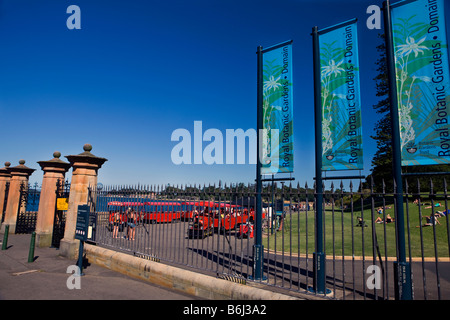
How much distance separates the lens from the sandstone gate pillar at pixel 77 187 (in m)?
Result: 9.91

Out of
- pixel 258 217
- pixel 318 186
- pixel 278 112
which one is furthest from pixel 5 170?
pixel 318 186

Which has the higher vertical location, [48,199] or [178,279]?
[48,199]

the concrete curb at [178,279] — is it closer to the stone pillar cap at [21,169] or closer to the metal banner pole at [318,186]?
the metal banner pole at [318,186]

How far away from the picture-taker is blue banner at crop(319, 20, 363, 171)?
223 inches

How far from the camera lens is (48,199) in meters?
12.1

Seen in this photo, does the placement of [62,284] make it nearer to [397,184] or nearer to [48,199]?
[48,199]

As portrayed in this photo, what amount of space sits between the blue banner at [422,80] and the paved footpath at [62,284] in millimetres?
5423

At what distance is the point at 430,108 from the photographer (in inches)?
191

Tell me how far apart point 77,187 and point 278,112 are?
7.48 metres

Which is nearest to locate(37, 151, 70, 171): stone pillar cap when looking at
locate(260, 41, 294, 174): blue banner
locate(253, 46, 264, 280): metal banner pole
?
locate(253, 46, 264, 280): metal banner pole

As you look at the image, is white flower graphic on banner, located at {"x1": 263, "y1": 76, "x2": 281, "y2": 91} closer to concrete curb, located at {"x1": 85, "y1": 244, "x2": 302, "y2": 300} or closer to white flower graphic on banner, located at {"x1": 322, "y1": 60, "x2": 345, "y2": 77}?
white flower graphic on banner, located at {"x1": 322, "y1": 60, "x2": 345, "y2": 77}

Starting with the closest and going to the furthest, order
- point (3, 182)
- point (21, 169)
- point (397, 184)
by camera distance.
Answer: point (397, 184) < point (21, 169) < point (3, 182)

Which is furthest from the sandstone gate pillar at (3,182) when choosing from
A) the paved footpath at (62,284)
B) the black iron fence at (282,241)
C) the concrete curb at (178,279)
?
the concrete curb at (178,279)
